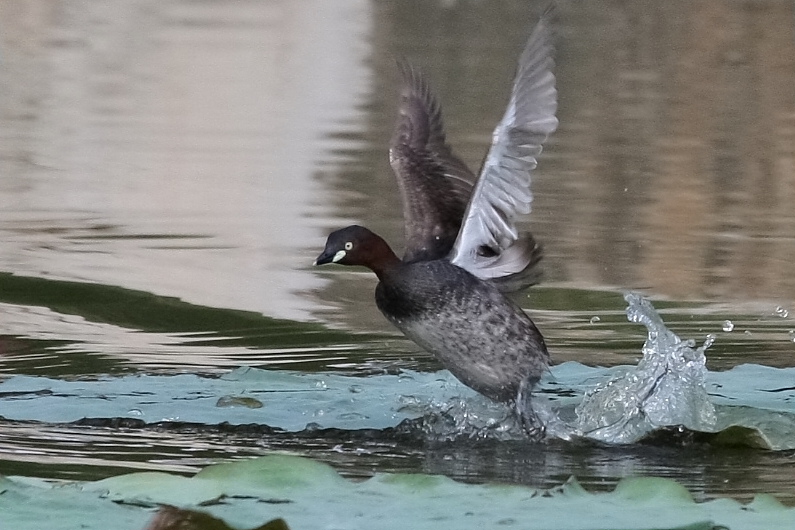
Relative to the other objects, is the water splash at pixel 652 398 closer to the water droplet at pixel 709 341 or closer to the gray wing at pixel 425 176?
the water droplet at pixel 709 341

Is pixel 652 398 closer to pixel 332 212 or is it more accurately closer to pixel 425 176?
pixel 425 176

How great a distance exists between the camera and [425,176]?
780 centimetres

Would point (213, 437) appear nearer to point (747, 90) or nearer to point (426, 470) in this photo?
point (426, 470)

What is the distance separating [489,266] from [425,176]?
0.75 meters

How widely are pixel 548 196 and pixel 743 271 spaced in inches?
102

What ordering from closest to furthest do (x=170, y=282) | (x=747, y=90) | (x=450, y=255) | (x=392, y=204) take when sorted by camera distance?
(x=450, y=255), (x=170, y=282), (x=392, y=204), (x=747, y=90)

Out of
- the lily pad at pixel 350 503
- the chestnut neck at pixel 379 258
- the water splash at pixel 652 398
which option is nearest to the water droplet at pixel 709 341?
the water splash at pixel 652 398

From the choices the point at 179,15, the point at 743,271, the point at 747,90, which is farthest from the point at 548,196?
the point at 179,15

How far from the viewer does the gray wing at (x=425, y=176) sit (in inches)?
298

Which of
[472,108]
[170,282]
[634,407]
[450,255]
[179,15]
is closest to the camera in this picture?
[634,407]

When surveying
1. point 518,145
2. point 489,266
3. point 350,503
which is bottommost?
point 350,503

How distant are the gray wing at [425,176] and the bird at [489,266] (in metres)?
0.02

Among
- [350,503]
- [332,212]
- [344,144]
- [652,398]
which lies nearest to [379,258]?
[652,398]

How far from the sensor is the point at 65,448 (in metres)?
5.88
